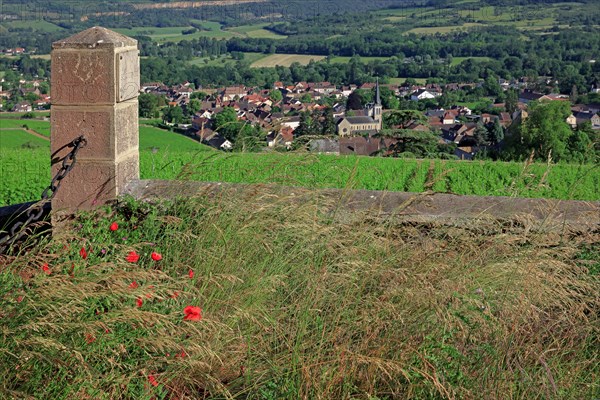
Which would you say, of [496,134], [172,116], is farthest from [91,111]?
[172,116]

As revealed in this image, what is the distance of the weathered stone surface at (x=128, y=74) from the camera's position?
4562mm

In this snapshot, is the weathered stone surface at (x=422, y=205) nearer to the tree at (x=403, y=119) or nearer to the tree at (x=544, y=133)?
the tree at (x=403, y=119)

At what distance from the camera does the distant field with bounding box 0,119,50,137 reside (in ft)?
114

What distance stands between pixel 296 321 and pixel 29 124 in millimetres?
36240

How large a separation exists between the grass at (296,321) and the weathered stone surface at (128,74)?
1.17m

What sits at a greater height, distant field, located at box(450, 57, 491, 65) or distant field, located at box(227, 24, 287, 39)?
distant field, located at box(227, 24, 287, 39)

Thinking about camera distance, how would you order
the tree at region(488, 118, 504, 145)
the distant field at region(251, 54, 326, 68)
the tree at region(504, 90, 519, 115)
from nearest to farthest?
1. the tree at region(488, 118, 504, 145)
2. the tree at region(504, 90, 519, 115)
3. the distant field at region(251, 54, 326, 68)

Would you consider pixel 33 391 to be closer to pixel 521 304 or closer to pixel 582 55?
pixel 521 304

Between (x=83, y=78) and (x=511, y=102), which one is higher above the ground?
(x=83, y=78)

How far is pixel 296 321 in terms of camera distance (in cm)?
300

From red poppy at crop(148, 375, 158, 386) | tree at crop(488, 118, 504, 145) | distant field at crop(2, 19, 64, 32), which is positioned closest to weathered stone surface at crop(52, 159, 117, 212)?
red poppy at crop(148, 375, 158, 386)

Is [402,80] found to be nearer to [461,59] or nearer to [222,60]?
[461,59]

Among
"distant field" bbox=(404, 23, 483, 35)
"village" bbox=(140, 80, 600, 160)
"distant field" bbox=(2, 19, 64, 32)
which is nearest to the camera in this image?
"village" bbox=(140, 80, 600, 160)

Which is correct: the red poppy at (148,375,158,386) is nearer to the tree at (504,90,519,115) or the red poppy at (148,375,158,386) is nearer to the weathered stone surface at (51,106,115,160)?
the weathered stone surface at (51,106,115,160)
